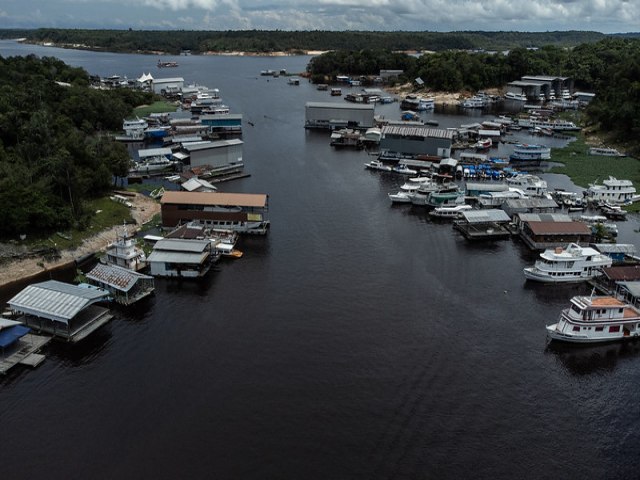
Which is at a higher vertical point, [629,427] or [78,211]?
[78,211]

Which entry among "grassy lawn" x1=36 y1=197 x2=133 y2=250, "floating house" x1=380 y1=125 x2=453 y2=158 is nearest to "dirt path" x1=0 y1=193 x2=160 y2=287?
"grassy lawn" x1=36 y1=197 x2=133 y2=250

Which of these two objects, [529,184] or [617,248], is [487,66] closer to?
[529,184]

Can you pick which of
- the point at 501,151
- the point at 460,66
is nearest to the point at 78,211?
the point at 501,151

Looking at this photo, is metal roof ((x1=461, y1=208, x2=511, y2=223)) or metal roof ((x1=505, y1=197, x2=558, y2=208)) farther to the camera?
metal roof ((x1=505, y1=197, x2=558, y2=208))

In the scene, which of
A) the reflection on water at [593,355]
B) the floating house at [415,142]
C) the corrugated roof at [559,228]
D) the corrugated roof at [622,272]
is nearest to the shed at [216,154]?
the floating house at [415,142]

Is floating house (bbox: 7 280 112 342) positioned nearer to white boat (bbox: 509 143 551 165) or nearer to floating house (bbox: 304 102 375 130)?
white boat (bbox: 509 143 551 165)

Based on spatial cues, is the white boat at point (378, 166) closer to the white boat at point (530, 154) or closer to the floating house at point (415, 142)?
the floating house at point (415, 142)

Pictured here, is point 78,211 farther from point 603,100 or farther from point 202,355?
point 603,100
